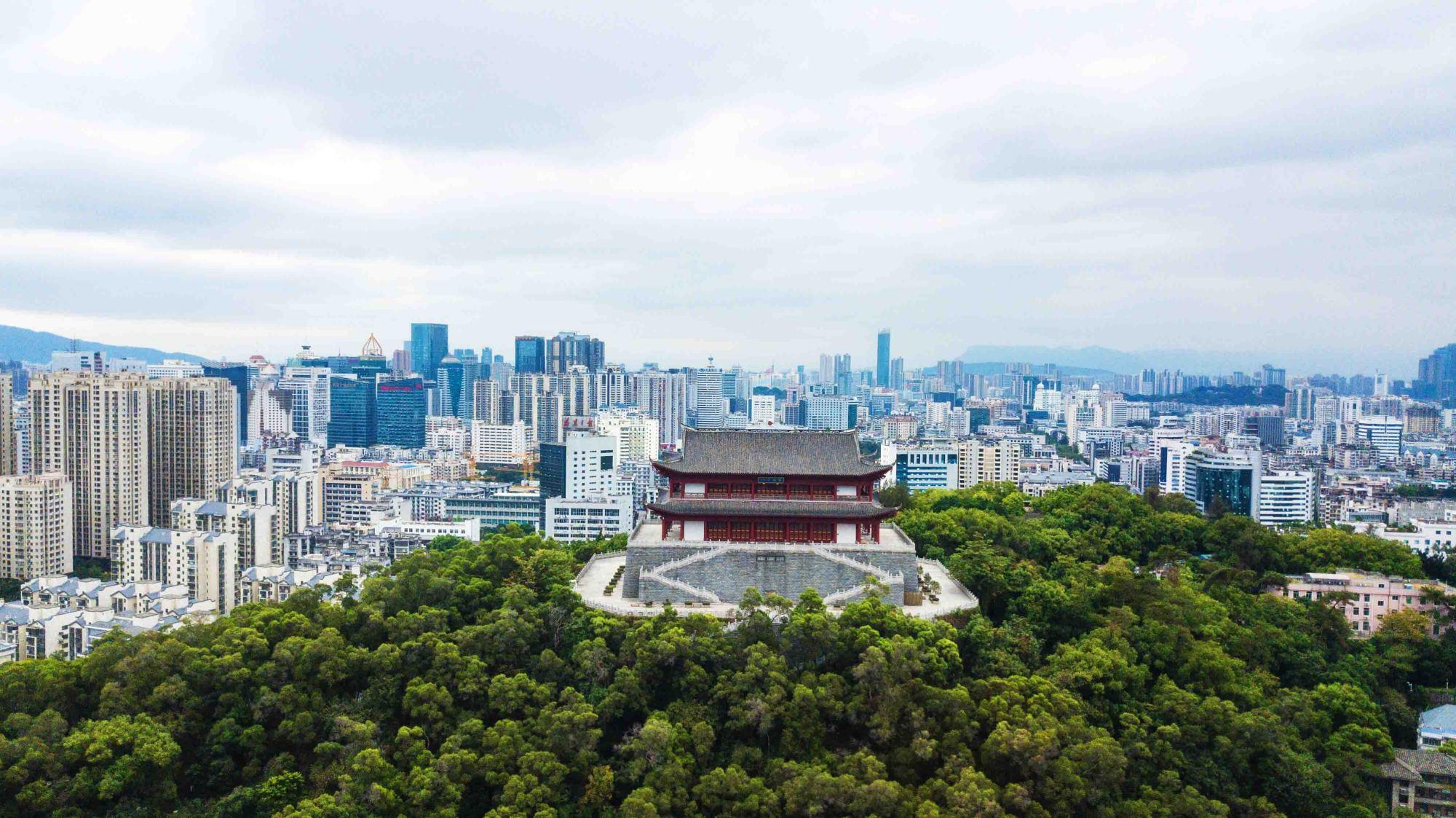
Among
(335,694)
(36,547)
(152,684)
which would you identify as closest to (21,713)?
(152,684)

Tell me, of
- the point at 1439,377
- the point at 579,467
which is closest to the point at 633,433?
the point at 579,467

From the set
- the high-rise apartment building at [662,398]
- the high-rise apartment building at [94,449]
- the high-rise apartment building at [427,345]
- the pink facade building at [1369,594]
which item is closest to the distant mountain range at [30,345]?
the high-rise apartment building at [427,345]

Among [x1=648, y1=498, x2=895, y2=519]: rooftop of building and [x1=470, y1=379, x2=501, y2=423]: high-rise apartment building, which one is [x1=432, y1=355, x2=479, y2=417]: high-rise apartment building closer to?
[x1=470, y1=379, x2=501, y2=423]: high-rise apartment building

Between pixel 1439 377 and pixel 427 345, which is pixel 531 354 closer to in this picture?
pixel 427 345

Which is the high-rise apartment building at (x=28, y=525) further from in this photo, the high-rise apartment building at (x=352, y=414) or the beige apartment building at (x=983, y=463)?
the high-rise apartment building at (x=352, y=414)

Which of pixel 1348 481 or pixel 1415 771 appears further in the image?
pixel 1348 481

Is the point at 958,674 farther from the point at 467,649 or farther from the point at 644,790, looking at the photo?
the point at 467,649
